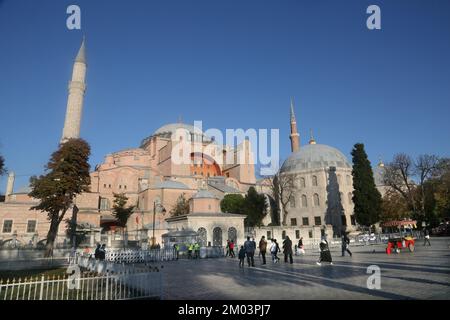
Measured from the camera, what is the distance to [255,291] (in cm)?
Answer: 698

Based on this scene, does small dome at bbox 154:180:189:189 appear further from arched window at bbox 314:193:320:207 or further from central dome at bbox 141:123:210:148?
arched window at bbox 314:193:320:207

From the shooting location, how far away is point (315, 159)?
159ft

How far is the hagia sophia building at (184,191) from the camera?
3028 cm

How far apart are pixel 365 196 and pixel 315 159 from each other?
40.1 ft

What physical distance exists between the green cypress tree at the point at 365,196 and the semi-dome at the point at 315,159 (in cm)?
813

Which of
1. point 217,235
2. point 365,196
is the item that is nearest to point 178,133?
point 217,235

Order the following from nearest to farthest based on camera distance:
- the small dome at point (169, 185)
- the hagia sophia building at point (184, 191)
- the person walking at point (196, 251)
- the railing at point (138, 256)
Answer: the railing at point (138, 256) → the person walking at point (196, 251) → the hagia sophia building at point (184, 191) → the small dome at point (169, 185)

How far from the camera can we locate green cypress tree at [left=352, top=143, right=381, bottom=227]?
36.9 m

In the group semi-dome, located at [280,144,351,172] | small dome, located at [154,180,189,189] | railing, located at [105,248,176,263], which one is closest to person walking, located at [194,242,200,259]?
railing, located at [105,248,176,263]

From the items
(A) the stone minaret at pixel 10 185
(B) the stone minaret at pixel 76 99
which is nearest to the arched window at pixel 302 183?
(B) the stone minaret at pixel 76 99

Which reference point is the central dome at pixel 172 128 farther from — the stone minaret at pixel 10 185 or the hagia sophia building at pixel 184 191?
the stone minaret at pixel 10 185

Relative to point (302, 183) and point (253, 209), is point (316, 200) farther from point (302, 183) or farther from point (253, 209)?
point (253, 209)

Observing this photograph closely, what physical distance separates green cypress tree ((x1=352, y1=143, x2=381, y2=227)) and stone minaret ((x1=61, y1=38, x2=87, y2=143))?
109 feet
